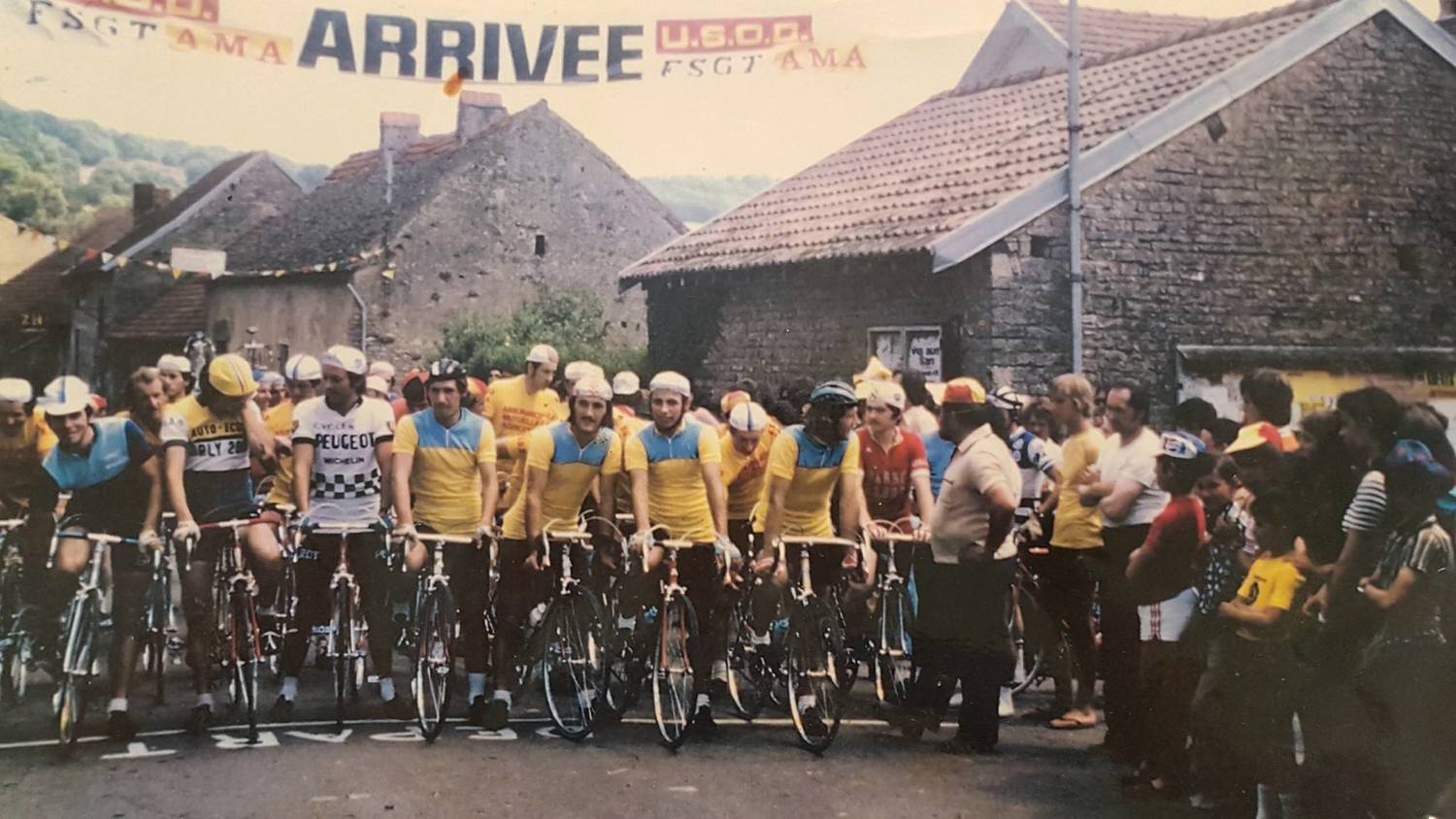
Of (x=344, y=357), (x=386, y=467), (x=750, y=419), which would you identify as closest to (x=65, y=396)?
(x=344, y=357)

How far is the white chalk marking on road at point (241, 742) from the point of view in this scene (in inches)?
227

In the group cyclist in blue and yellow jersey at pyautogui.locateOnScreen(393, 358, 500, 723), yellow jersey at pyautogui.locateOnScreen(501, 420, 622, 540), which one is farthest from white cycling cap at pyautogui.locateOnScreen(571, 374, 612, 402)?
cyclist in blue and yellow jersey at pyautogui.locateOnScreen(393, 358, 500, 723)

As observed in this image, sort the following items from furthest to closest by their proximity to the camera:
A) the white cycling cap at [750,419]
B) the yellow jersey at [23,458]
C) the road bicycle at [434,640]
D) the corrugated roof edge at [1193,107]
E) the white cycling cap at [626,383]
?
the white cycling cap at [750,419] → the white cycling cap at [626,383] → the road bicycle at [434,640] → the corrugated roof edge at [1193,107] → the yellow jersey at [23,458]

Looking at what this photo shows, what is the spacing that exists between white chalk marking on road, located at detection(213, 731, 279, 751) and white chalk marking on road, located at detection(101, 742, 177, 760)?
19cm

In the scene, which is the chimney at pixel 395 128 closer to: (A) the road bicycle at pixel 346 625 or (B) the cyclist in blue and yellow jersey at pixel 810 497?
(A) the road bicycle at pixel 346 625

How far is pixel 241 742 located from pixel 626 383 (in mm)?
1922

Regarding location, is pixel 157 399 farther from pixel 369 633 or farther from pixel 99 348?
pixel 369 633

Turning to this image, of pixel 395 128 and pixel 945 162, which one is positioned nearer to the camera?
pixel 395 128

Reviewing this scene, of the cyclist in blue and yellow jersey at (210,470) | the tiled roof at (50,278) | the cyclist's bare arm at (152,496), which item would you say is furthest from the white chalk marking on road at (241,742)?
the tiled roof at (50,278)

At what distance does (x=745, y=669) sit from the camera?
6.56 metres

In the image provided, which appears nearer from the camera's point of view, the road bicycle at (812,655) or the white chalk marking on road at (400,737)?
the white chalk marking on road at (400,737)

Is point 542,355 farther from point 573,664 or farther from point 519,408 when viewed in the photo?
point 573,664

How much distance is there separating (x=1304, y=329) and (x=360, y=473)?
3.59 metres

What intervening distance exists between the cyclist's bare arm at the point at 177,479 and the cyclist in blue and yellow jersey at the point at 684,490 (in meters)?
1.63
